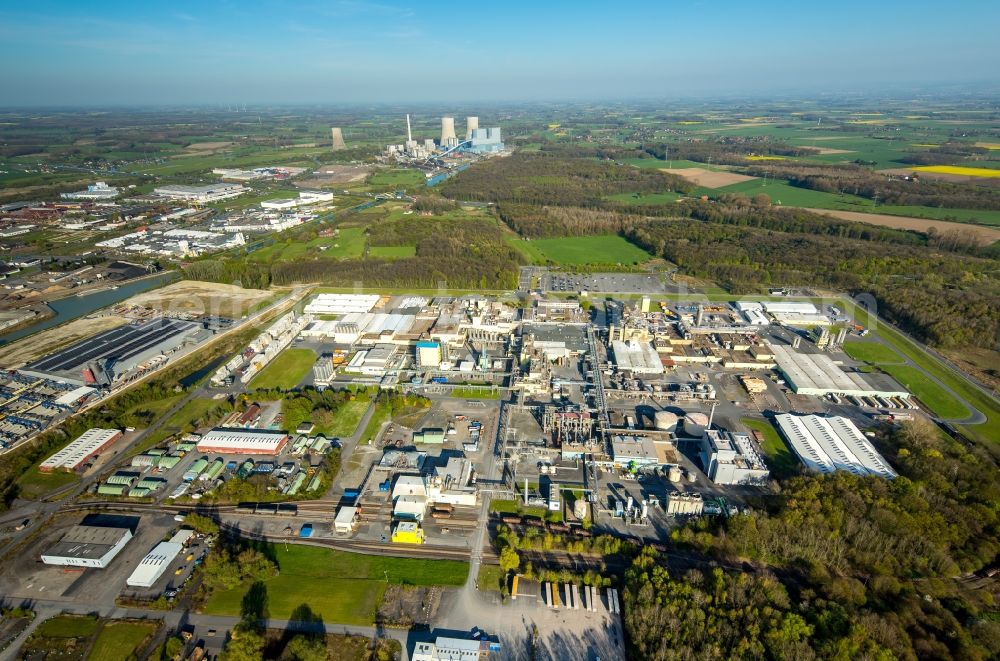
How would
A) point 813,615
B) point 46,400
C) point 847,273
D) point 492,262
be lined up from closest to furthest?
1. point 813,615
2. point 46,400
3. point 847,273
4. point 492,262

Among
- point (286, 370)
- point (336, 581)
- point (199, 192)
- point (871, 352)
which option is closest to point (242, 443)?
point (286, 370)

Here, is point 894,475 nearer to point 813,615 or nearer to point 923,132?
point 813,615

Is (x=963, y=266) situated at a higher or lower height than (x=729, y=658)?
higher

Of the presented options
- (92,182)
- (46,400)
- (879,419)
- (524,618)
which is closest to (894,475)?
(879,419)

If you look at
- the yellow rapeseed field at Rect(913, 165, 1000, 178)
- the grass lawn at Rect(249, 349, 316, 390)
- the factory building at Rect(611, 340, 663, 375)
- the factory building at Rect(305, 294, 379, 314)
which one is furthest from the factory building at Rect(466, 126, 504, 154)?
the factory building at Rect(611, 340, 663, 375)

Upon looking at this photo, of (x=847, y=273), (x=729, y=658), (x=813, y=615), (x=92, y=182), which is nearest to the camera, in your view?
(x=729, y=658)

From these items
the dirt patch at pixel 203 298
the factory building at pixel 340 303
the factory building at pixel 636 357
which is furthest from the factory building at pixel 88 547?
the factory building at pixel 636 357
